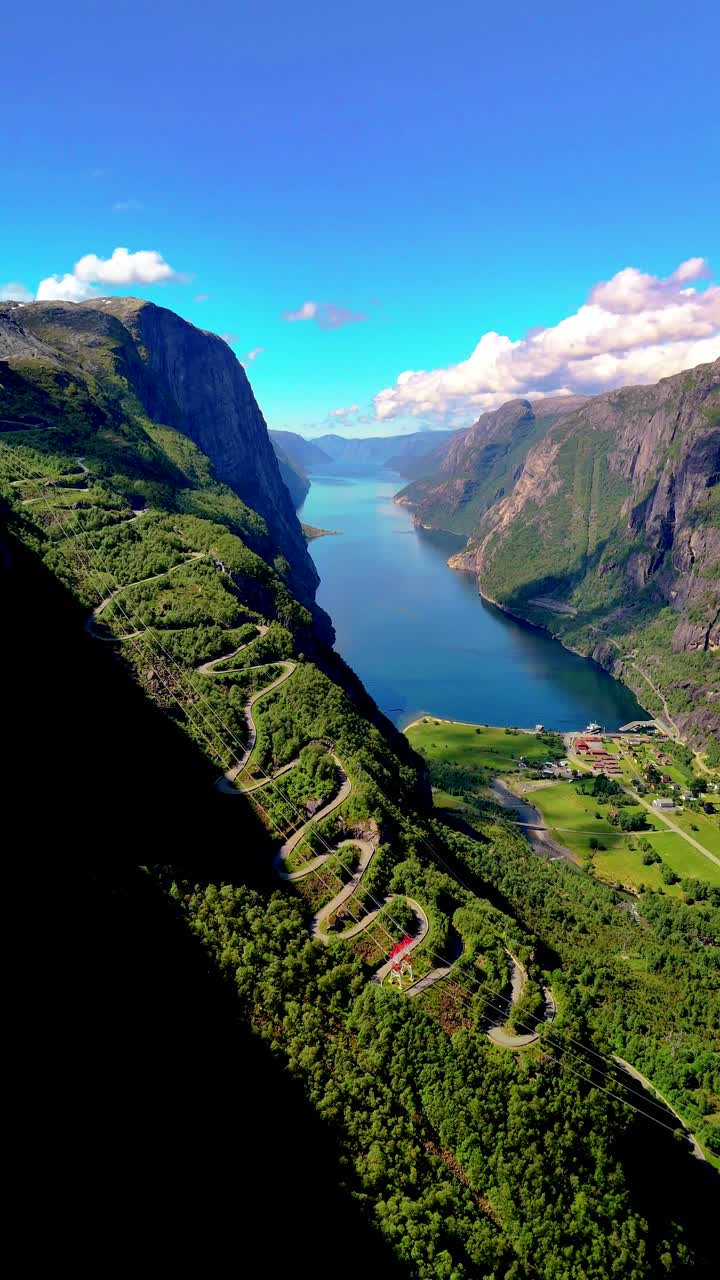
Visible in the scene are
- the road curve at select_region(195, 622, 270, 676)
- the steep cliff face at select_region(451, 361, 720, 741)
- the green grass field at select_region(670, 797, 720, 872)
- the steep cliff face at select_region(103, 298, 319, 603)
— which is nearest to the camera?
the road curve at select_region(195, 622, 270, 676)

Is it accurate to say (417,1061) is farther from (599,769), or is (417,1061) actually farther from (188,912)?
(599,769)

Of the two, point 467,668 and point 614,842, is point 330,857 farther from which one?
point 467,668

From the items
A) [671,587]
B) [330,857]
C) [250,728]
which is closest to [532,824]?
[250,728]

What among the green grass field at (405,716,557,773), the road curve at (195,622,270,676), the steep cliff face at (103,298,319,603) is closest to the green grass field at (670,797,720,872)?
the green grass field at (405,716,557,773)

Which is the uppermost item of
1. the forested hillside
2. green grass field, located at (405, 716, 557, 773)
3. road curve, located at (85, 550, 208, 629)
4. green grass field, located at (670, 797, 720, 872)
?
road curve, located at (85, 550, 208, 629)

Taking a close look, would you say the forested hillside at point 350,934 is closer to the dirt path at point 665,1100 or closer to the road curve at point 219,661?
the road curve at point 219,661

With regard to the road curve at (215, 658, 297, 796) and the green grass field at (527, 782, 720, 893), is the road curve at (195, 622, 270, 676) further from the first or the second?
the green grass field at (527, 782, 720, 893)
